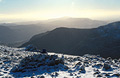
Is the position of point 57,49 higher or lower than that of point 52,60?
lower

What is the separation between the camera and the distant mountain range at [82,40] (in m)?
74.6

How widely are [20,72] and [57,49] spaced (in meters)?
74.5

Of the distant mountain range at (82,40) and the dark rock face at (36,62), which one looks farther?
the distant mountain range at (82,40)

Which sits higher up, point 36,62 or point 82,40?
point 36,62

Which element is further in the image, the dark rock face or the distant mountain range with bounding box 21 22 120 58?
the distant mountain range with bounding box 21 22 120 58

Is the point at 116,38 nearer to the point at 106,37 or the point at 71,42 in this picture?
the point at 106,37

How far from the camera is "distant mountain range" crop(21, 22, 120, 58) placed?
7462 centimetres

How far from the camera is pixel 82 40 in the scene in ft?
284

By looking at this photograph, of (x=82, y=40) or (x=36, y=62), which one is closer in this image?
(x=36, y=62)

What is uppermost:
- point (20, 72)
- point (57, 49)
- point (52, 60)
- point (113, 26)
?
point (113, 26)

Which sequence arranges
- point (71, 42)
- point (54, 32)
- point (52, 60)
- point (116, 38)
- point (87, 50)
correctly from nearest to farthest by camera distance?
point (52, 60), point (87, 50), point (116, 38), point (71, 42), point (54, 32)

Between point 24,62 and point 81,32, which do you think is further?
point 81,32

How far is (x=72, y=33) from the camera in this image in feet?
327

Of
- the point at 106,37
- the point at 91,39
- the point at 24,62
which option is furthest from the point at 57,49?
the point at 24,62
